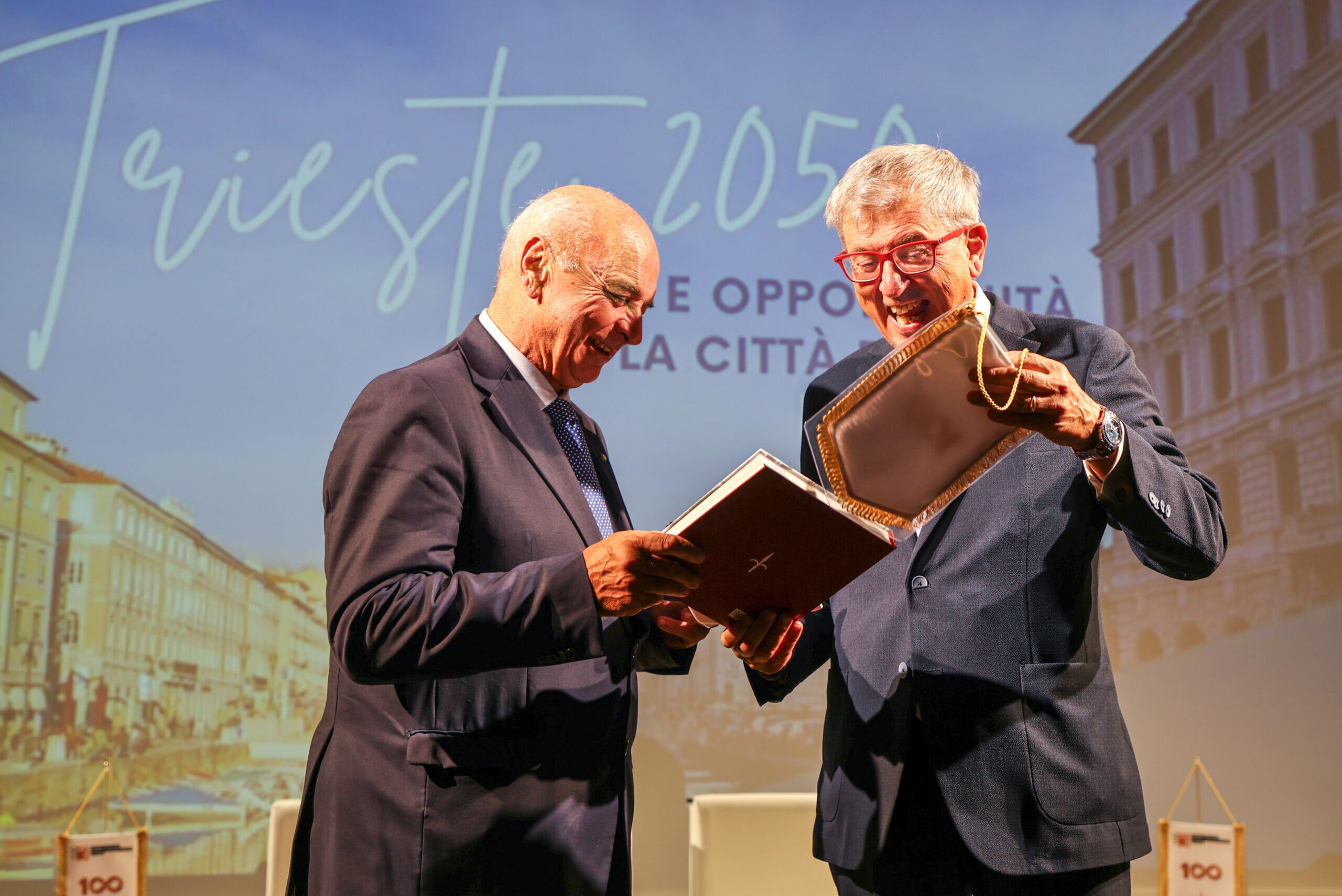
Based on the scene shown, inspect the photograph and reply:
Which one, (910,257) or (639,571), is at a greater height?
(910,257)

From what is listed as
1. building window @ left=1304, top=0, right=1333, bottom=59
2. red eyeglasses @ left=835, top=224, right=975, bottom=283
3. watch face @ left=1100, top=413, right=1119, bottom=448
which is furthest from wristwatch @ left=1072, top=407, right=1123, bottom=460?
building window @ left=1304, top=0, right=1333, bottom=59

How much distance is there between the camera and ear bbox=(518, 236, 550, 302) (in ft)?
5.22

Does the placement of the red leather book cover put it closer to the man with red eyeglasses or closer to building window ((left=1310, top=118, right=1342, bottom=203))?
the man with red eyeglasses

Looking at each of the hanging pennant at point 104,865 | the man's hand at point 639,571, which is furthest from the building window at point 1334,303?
the hanging pennant at point 104,865

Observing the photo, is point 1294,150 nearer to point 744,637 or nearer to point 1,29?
point 744,637

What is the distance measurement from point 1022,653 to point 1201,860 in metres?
2.31

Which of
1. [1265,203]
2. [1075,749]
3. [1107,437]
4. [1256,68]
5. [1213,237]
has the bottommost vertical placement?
[1075,749]

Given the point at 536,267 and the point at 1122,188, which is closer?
the point at 536,267

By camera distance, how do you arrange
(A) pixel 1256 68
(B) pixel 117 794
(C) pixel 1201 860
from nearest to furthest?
1. (C) pixel 1201 860
2. (B) pixel 117 794
3. (A) pixel 1256 68

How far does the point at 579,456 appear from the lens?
1627 millimetres

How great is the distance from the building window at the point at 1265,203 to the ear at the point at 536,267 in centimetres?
411

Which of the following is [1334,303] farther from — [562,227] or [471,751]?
[471,751]

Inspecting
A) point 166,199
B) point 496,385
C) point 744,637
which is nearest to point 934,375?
point 744,637

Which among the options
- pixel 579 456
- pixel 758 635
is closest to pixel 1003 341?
pixel 758 635
